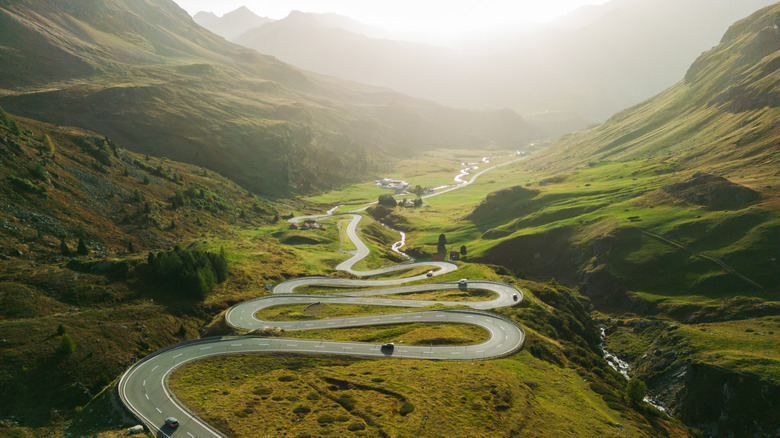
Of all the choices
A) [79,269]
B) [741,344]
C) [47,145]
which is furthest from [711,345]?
[47,145]

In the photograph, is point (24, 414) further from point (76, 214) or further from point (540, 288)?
point (540, 288)

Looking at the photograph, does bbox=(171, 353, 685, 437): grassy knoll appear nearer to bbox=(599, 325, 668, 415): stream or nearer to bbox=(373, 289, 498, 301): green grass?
bbox=(599, 325, 668, 415): stream

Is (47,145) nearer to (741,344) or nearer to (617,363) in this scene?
(617,363)

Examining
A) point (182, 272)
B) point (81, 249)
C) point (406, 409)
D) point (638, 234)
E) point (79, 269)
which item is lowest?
point (406, 409)

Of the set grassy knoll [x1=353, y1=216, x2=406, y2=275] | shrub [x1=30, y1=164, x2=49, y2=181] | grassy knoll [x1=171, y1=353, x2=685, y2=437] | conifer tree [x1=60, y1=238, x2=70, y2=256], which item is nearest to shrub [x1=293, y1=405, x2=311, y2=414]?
grassy knoll [x1=171, y1=353, x2=685, y2=437]

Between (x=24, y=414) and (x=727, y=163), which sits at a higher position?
(x=727, y=163)

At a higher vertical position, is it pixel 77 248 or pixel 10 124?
pixel 10 124

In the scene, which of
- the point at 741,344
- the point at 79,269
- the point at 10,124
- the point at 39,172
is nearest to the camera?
the point at 79,269

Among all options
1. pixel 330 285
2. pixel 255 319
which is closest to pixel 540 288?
pixel 330 285
